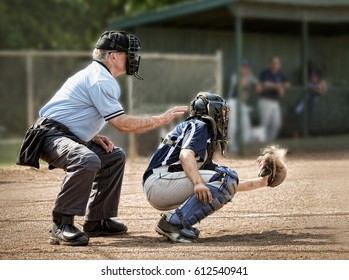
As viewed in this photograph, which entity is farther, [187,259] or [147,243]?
[147,243]

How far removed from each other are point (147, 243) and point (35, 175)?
13.6ft

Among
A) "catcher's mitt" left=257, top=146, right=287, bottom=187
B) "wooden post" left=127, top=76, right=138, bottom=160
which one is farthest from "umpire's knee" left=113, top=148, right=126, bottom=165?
"wooden post" left=127, top=76, right=138, bottom=160

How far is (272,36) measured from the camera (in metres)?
18.4

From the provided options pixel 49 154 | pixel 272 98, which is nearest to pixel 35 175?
pixel 49 154

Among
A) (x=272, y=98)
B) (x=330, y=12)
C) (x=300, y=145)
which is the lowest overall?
(x=300, y=145)

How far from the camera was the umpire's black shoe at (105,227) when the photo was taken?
5.93 m

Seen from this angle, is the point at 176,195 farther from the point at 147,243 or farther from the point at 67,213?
the point at 67,213

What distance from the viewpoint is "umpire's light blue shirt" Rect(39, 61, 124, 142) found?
5398 mm

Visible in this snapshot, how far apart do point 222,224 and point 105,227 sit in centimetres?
94

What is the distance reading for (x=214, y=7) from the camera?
14.7 m

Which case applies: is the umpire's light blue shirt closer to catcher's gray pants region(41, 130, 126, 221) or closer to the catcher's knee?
catcher's gray pants region(41, 130, 126, 221)

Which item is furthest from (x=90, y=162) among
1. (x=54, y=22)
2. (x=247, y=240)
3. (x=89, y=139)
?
(x=54, y=22)

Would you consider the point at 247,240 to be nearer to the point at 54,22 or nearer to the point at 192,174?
the point at 192,174

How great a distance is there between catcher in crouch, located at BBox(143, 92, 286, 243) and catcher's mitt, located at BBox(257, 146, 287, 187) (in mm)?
16
